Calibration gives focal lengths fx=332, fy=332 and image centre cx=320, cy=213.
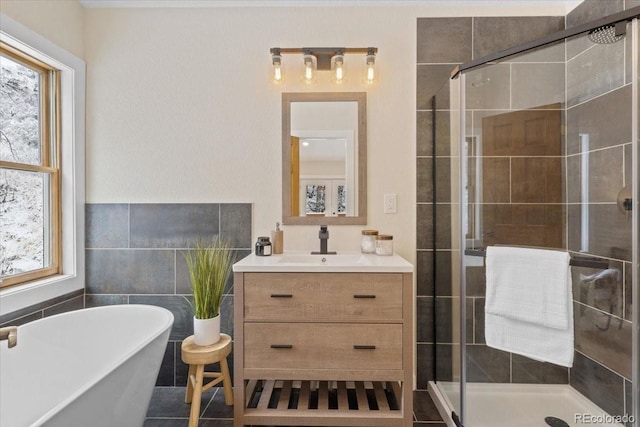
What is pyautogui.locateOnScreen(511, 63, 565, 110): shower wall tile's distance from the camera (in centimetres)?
154

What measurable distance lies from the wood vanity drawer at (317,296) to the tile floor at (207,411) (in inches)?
27.3

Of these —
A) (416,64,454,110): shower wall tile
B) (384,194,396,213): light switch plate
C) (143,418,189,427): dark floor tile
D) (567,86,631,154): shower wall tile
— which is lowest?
(143,418,189,427): dark floor tile

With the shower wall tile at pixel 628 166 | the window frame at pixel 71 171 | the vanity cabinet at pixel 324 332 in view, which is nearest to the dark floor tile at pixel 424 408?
the vanity cabinet at pixel 324 332

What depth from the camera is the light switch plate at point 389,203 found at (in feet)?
7.02

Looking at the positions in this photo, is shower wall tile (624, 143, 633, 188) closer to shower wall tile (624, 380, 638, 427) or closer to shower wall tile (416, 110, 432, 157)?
shower wall tile (624, 380, 638, 427)

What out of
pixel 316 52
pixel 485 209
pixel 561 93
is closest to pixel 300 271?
pixel 485 209

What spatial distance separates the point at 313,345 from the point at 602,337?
126 cm

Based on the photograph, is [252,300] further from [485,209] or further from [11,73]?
[11,73]

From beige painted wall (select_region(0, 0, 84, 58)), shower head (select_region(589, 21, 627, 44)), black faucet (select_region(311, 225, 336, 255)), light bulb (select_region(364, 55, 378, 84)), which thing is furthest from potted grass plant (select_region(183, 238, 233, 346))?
shower head (select_region(589, 21, 627, 44))

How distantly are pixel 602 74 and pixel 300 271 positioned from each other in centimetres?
160

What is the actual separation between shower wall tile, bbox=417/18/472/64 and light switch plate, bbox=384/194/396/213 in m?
0.89

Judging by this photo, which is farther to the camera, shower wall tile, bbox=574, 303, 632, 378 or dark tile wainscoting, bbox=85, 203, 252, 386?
dark tile wainscoting, bbox=85, 203, 252, 386

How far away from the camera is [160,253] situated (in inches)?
84.4
